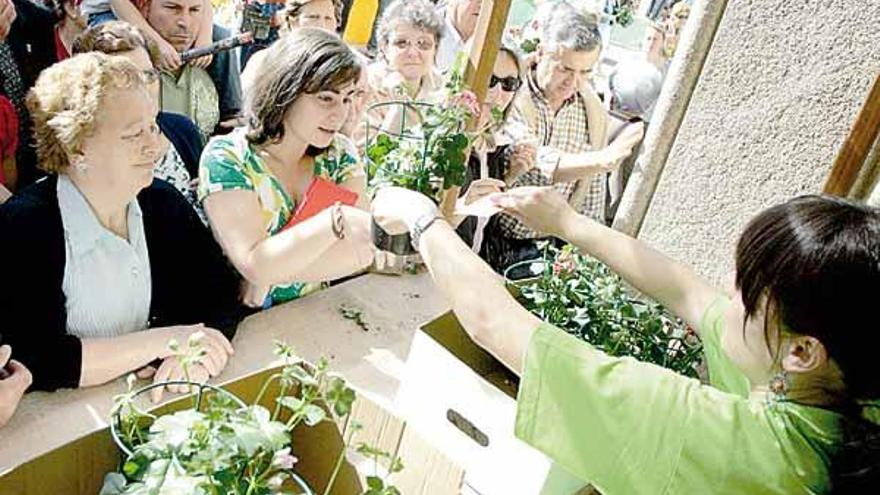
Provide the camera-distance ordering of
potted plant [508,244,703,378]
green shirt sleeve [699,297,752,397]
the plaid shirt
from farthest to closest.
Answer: the plaid shirt
potted plant [508,244,703,378]
green shirt sleeve [699,297,752,397]

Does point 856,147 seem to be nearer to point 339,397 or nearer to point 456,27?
point 339,397

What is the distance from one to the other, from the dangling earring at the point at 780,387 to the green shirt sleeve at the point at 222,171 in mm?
1158

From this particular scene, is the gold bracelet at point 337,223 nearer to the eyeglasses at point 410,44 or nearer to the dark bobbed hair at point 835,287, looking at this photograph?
the dark bobbed hair at point 835,287

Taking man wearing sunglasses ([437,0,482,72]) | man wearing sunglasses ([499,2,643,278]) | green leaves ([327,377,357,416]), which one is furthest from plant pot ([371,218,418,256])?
man wearing sunglasses ([437,0,482,72])

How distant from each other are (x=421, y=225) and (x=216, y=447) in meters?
0.48

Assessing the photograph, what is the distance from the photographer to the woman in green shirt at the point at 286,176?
163 centimetres

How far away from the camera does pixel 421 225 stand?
1180mm

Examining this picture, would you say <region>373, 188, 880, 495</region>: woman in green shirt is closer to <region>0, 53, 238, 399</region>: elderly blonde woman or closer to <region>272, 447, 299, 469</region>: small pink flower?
<region>272, 447, 299, 469</region>: small pink flower

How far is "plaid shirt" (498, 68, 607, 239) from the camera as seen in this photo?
8.48ft

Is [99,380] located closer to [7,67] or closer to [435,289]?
[435,289]

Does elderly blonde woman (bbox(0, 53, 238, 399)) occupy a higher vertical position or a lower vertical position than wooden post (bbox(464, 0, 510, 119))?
lower

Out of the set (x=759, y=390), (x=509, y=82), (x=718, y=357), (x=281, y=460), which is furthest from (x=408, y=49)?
(x=281, y=460)

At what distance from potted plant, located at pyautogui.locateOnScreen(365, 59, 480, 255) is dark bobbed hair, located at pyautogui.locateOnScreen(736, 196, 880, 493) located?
526mm

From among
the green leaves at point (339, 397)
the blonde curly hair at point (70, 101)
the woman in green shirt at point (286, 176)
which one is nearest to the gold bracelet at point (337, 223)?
the woman in green shirt at point (286, 176)
